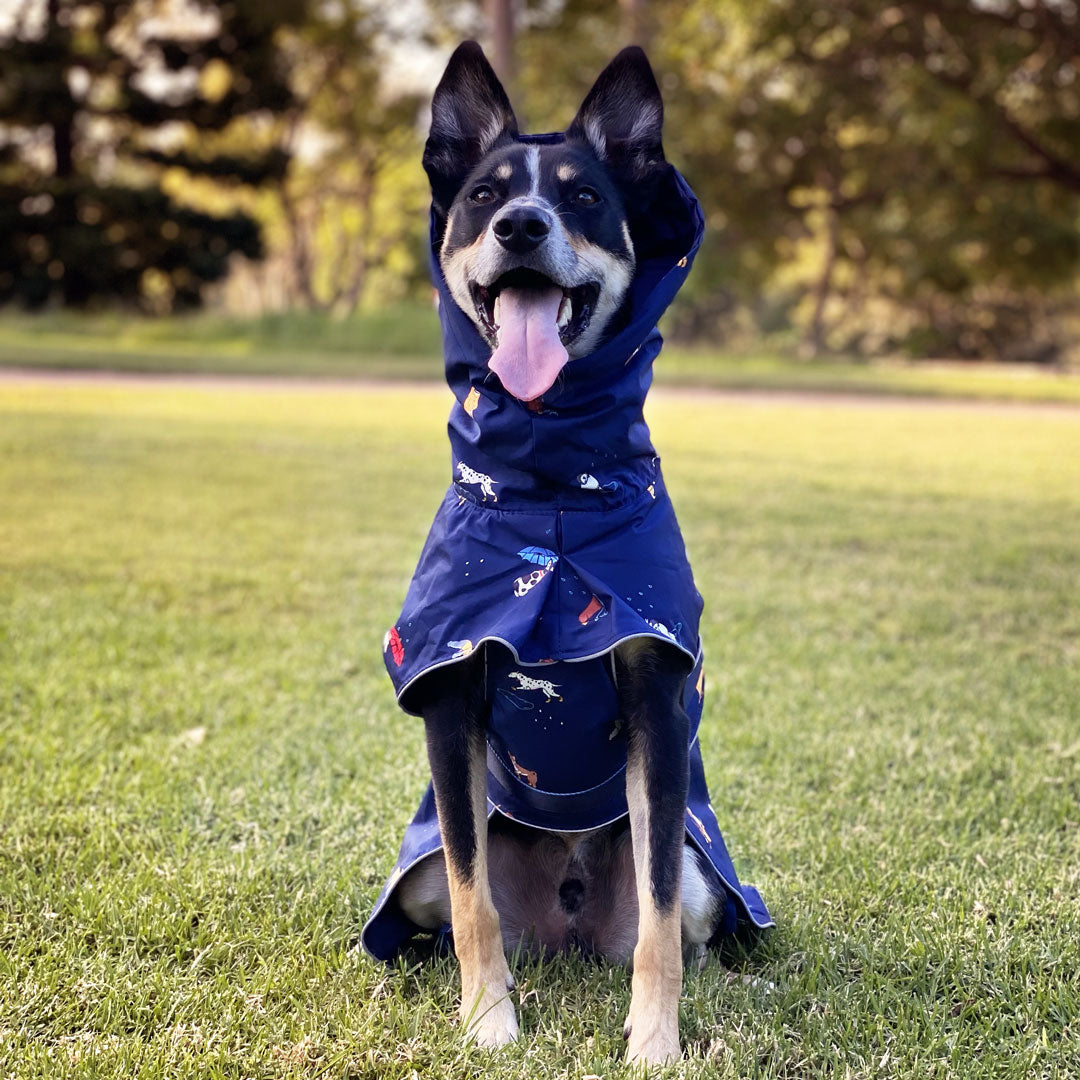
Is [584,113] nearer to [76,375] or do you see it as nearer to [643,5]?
[76,375]

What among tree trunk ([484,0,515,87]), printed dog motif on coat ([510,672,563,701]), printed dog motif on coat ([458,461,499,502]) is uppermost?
tree trunk ([484,0,515,87])

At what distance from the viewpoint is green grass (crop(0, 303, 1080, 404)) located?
20.7 meters

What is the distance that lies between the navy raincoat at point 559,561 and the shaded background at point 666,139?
1728cm

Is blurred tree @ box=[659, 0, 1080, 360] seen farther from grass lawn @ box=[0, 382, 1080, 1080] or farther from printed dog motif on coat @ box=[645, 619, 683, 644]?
printed dog motif on coat @ box=[645, 619, 683, 644]

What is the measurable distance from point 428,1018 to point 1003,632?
4.17 metres

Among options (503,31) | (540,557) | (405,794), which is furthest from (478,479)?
(503,31)

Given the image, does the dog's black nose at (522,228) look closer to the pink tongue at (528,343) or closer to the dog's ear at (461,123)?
the pink tongue at (528,343)

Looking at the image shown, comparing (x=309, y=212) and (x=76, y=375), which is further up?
(x=309, y=212)

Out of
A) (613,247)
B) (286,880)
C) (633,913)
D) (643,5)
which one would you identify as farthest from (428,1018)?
(643,5)

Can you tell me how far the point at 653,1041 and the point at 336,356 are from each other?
75.8 feet

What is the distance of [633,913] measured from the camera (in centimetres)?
269

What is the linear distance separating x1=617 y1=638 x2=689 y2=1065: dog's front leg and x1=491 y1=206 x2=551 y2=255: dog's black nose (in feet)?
2.82

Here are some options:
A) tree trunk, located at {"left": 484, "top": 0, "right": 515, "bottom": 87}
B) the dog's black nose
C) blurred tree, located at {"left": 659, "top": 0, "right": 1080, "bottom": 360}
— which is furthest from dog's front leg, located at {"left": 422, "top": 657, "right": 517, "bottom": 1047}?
tree trunk, located at {"left": 484, "top": 0, "right": 515, "bottom": 87}

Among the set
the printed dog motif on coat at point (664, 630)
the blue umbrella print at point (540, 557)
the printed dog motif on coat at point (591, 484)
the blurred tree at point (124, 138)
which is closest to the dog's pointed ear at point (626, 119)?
the printed dog motif on coat at point (591, 484)
